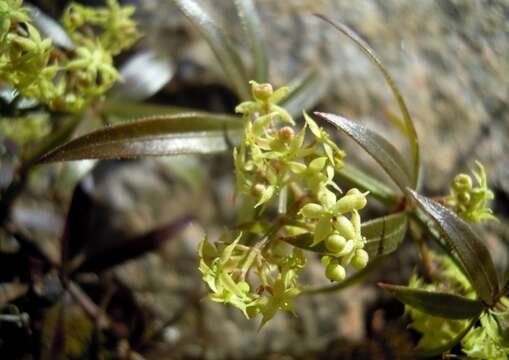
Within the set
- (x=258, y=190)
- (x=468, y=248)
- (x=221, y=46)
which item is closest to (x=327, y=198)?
(x=258, y=190)

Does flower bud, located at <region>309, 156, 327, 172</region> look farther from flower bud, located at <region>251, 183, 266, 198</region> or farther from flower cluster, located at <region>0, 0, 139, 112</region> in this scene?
flower cluster, located at <region>0, 0, 139, 112</region>

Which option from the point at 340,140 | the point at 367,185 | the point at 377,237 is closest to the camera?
the point at 377,237

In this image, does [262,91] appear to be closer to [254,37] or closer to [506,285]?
[254,37]

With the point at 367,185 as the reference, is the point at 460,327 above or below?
below

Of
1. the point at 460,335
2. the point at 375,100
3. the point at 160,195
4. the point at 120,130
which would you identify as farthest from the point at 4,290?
the point at 375,100

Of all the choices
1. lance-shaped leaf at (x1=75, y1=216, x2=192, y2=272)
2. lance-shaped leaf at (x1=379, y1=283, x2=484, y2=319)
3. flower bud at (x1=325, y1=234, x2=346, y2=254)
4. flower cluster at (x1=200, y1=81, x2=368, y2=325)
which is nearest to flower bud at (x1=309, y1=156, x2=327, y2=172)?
flower cluster at (x1=200, y1=81, x2=368, y2=325)

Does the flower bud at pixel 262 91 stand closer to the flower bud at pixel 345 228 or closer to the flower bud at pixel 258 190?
the flower bud at pixel 258 190

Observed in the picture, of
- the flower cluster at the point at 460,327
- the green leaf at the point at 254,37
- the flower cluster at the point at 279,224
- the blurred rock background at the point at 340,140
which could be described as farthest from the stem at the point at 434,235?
the blurred rock background at the point at 340,140
